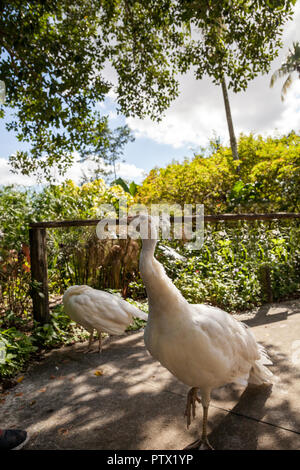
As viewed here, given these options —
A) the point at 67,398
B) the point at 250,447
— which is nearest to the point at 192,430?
the point at 250,447

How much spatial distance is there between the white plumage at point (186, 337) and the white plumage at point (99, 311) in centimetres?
153

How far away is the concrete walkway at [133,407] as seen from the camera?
199cm

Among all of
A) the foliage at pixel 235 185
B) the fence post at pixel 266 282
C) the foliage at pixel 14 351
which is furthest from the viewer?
the foliage at pixel 235 185

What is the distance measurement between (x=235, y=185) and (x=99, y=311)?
692cm

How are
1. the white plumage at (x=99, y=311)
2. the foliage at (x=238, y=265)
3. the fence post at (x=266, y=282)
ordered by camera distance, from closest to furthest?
1. the white plumage at (x=99, y=311)
2. the foliage at (x=238, y=265)
3. the fence post at (x=266, y=282)

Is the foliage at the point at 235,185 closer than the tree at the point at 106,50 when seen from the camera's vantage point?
No

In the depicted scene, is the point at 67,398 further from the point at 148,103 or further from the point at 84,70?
the point at 148,103

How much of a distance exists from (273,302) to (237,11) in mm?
4881

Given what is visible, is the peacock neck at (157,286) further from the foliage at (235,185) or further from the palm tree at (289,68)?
the palm tree at (289,68)

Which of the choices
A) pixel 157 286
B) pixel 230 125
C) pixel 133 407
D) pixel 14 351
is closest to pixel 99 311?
pixel 14 351

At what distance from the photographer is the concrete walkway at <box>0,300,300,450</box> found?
78.4 inches

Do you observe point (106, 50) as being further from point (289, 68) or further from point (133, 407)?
point (289, 68)

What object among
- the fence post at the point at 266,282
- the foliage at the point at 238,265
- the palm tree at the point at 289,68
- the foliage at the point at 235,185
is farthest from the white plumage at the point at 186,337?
the palm tree at the point at 289,68

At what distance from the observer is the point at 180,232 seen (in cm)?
616
